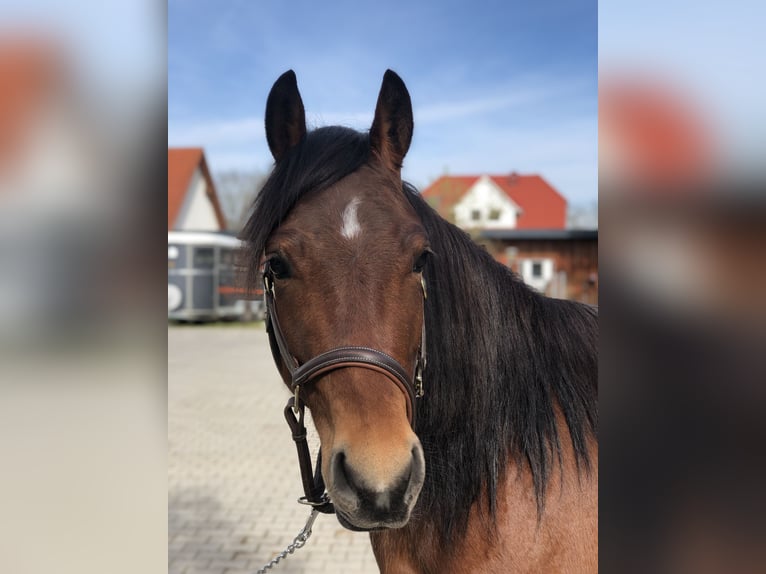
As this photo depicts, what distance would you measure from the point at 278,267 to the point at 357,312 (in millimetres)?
299

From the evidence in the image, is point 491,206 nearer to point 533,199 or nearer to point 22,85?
point 533,199

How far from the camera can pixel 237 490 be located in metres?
5.35

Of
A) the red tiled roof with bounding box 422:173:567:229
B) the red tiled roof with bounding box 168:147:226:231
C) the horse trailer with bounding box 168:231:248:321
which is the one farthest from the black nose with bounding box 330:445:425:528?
the red tiled roof with bounding box 422:173:567:229

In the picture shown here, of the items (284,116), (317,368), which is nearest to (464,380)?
(317,368)

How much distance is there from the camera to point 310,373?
1.36 meters

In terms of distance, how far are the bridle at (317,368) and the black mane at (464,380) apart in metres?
0.16

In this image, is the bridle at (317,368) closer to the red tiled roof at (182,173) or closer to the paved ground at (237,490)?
the paved ground at (237,490)

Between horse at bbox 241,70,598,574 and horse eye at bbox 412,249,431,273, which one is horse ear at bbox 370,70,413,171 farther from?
horse eye at bbox 412,249,431,273

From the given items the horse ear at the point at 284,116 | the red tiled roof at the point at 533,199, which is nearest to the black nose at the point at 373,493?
the horse ear at the point at 284,116

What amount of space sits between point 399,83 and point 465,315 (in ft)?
2.72

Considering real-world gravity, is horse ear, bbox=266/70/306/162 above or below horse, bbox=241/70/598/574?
above

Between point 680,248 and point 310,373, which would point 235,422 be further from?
point 680,248

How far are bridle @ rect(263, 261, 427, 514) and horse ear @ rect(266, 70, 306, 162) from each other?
0.50 metres

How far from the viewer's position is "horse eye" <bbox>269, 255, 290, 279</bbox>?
1471 mm
